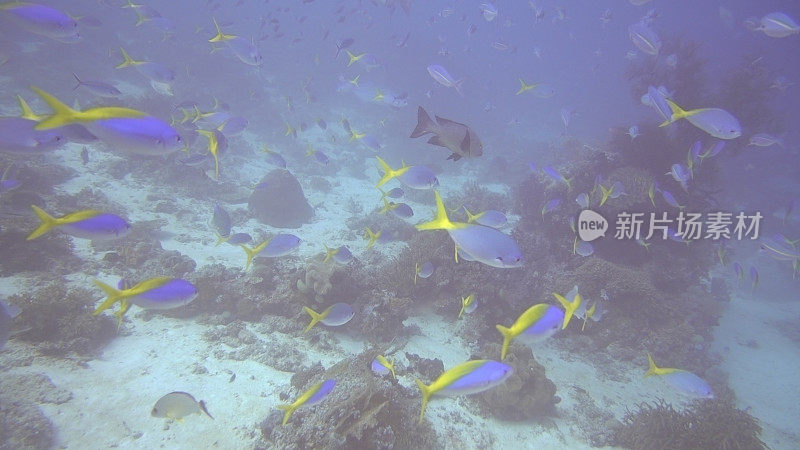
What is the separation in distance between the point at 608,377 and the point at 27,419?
888 centimetres

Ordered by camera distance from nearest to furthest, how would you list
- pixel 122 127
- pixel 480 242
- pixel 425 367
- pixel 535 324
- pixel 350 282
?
pixel 122 127 → pixel 535 324 → pixel 480 242 → pixel 425 367 → pixel 350 282

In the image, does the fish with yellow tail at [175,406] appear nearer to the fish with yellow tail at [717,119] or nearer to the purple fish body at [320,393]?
the purple fish body at [320,393]

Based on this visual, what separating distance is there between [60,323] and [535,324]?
6241 mm

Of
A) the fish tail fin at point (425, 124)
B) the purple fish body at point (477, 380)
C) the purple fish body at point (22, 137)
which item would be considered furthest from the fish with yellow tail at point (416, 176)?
the purple fish body at point (22, 137)

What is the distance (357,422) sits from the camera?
3.50 m

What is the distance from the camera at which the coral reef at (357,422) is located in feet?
11.3

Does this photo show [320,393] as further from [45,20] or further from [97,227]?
[45,20]

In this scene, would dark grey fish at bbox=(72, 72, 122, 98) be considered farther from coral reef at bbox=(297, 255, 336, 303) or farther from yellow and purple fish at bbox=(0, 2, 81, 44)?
coral reef at bbox=(297, 255, 336, 303)

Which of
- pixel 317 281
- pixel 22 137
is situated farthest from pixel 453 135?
pixel 22 137

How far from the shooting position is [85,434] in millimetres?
3521

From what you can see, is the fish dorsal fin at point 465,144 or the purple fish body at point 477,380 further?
the fish dorsal fin at point 465,144

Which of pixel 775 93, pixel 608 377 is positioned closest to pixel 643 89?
pixel 775 93

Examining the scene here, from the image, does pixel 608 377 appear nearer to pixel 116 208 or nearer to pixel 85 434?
pixel 85 434

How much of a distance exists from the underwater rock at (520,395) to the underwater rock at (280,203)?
26.4 ft
